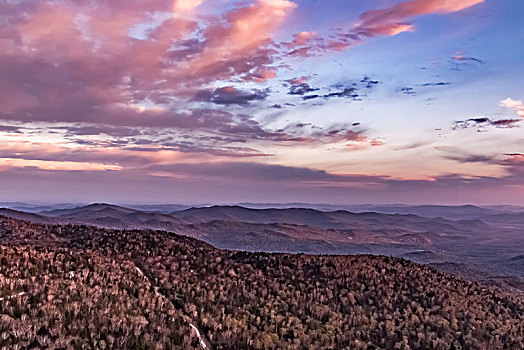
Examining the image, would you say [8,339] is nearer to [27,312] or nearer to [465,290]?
[27,312]

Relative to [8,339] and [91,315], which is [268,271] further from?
[8,339]

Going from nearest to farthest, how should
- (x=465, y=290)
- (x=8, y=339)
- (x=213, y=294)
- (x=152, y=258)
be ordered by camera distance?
(x=8, y=339)
(x=213, y=294)
(x=152, y=258)
(x=465, y=290)

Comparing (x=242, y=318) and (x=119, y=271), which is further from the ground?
(x=119, y=271)

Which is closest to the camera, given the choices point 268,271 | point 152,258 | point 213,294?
point 213,294

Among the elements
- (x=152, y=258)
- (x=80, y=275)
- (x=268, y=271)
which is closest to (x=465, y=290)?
(x=268, y=271)

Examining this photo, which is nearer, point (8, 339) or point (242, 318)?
point (8, 339)

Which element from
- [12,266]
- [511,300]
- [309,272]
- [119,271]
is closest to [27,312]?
[12,266]
